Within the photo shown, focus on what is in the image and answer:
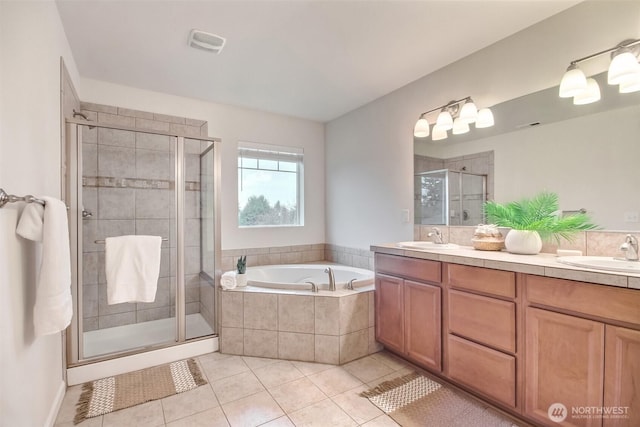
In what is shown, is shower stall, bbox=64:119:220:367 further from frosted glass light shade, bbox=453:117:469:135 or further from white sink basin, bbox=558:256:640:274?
white sink basin, bbox=558:256:640:274

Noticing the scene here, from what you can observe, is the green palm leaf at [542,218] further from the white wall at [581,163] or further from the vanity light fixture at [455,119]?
the vanity light fixture at [455,119]

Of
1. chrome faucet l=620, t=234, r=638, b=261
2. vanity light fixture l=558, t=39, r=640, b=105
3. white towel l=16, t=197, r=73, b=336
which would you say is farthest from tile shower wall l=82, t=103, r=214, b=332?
chrome faucet l=620, t=234, r=638, b=261

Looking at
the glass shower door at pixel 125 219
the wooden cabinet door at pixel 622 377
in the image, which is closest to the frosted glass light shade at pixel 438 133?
the wooden cabinet door at pixel 622 377

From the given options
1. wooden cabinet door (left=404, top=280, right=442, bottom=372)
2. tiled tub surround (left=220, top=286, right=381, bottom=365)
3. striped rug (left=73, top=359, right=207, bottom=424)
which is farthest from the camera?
tiled tub surround (left=220, top=286, right=381, bottom=365)

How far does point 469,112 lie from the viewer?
2.22m

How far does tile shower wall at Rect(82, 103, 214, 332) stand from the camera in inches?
92.4

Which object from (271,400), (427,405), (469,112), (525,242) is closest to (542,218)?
(525,242)

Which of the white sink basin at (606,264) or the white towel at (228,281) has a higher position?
the white sink basin at (606,264)

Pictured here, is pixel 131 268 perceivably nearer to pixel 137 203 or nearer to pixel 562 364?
pixel 137 203

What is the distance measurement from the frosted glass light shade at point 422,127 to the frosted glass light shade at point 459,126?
0.79ft

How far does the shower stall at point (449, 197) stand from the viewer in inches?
90.0

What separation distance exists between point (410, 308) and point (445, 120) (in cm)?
151

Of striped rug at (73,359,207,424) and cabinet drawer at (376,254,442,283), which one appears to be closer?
striped rug at (73,359,207,424)

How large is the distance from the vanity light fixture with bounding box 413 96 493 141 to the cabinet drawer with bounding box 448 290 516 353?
1.28 meters
